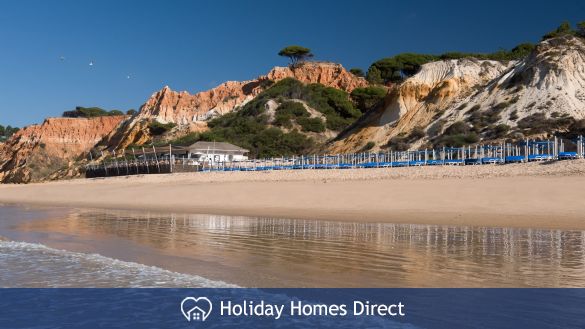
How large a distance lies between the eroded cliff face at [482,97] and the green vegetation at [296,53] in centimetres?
4239

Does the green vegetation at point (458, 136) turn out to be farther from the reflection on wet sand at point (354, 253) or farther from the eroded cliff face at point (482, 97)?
the reflection on wet sand at point (354, 253)

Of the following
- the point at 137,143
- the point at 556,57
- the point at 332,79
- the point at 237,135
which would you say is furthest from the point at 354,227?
the point at 332,79

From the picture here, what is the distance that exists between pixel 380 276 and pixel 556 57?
39.5 m

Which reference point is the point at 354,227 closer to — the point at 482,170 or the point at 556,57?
the point at 482,170

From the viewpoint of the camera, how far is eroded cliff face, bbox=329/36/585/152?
3878cm

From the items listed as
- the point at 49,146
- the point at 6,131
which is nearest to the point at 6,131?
the point at 6,131

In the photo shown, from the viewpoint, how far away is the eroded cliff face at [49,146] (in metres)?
74.0

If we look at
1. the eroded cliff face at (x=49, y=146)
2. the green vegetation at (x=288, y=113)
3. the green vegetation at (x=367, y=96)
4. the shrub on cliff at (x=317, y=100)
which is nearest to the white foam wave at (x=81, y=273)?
the green vegetation at (x=288, y=113)

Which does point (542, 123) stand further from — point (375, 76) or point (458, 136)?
point (375, 76)

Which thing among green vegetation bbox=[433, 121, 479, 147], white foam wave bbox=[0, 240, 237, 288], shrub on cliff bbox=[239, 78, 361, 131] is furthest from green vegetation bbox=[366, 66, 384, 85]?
white foam wave bbox=[0, 240, 237, 288]

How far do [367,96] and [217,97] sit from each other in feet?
82.7

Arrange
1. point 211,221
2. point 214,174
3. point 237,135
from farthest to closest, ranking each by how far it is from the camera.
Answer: point 237,135 < point 214,174 < point 211,221

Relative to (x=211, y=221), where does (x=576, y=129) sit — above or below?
above

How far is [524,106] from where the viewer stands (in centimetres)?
→ 3941
